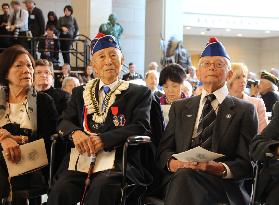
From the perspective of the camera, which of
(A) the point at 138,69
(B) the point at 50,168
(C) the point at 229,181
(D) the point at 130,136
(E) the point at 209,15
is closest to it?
(C) the point at 229,181

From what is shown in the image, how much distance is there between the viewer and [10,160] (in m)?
3.67

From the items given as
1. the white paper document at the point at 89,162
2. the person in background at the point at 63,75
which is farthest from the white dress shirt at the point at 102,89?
the person in background at the point at 63,75

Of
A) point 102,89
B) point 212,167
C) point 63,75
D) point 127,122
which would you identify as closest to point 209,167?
point 212,167

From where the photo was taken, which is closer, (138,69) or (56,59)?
(56,59)

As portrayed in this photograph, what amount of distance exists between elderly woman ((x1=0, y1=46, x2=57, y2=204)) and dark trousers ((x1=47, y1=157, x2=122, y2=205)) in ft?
1.46

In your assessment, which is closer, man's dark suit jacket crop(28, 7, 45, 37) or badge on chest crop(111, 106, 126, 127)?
badge on chest crop(111, 106, 126, 127)

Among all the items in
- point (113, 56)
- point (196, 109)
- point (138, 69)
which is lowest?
point (138, 69)

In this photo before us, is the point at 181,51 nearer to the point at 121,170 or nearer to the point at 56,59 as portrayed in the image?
the point at 56,59

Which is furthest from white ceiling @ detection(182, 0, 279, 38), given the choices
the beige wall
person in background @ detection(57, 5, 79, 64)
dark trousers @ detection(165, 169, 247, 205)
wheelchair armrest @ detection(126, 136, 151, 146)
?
dark trousers @ detection(165, 169, 247, 205)

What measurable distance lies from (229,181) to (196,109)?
0.57 metres

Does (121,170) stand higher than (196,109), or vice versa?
(196,109)

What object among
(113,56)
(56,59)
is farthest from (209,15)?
(113,56)

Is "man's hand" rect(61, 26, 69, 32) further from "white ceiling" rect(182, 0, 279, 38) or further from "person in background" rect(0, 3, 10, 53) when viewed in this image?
"white ceiling" rect(182, 0, 279, 38)

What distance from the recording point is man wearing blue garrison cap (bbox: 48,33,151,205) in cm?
337
